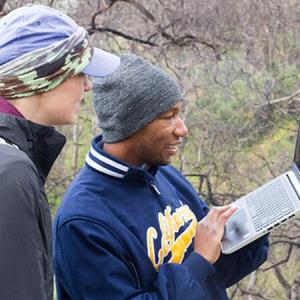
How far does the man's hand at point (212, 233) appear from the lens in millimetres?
1423

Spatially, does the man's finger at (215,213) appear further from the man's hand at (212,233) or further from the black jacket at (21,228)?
the black jacket at (21,228)

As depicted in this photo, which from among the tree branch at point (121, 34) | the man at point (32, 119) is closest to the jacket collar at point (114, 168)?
the man at point (32, 119)

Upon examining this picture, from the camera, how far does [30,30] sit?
42.2 inches

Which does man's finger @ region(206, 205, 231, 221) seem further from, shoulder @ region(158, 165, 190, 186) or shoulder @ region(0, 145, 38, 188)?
shoulder @ region(0, 145, 38, 188)

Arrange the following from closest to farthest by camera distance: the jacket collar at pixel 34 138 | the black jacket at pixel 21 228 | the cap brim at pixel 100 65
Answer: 1. the black jacket at pixel 21 228
2. the jacket collar at pixel 34 138
3. the cap brim at pixel 100 65

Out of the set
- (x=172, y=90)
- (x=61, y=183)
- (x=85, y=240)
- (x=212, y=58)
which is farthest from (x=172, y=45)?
(x=85, y=240)

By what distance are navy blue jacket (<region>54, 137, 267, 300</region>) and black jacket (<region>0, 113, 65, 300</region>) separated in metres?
0.35

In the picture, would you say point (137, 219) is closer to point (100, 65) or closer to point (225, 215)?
point (225, 215)

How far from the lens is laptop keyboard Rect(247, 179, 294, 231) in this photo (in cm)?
144

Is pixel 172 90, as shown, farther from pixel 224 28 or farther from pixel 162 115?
pixel 224 28

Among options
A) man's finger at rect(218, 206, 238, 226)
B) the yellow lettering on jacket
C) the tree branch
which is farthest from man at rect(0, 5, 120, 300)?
the tree branch

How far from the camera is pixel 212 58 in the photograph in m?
5.80

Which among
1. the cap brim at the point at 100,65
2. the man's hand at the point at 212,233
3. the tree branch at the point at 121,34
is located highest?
the cap brim at the point at 100,65

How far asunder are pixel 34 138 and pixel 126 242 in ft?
1.47
